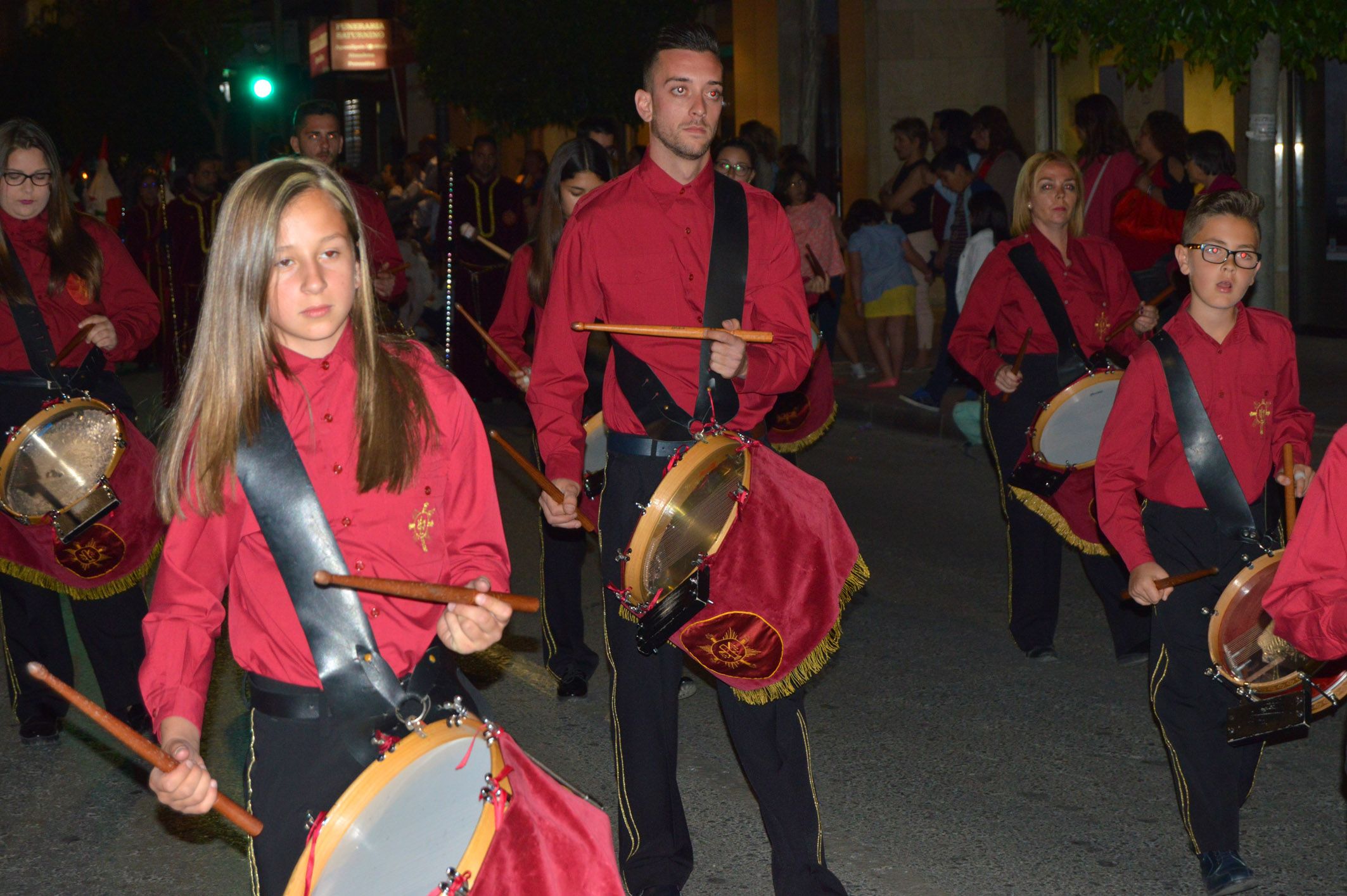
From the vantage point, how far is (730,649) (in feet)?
12.4

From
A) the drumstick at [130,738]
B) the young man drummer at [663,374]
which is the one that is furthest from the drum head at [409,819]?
the young man drummer at [663,374]

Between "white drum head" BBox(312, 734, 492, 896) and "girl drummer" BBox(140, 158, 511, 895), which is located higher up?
"girl drummer" BBox(140, 158, 511, 895)

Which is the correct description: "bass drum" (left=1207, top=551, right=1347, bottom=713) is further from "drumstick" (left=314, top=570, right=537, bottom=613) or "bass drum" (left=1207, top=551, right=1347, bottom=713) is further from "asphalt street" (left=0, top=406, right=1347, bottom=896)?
"drumstick" (left=314, top=570, right=537, bottom=613)

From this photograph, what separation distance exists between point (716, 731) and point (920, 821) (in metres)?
1.12

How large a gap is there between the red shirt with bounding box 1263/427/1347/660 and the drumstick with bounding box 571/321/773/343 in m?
1.27

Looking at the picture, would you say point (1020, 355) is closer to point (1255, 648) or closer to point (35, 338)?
point (1255, 648)

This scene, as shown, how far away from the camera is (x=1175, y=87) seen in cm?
1598

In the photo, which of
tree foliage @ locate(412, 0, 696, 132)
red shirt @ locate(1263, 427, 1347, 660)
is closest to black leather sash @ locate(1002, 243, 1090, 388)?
red shirt @ locate(1263, 427, 1347, 660)

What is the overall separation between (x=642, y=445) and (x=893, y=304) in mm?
9670

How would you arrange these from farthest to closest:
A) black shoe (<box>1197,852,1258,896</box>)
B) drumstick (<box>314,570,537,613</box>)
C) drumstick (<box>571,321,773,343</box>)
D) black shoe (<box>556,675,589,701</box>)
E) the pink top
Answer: the pink top < black shoe (<box>556,675,589,701</box>) < black shoe (<box>1197,852,1258,896</box>) < drumstick (<box>571,321,773,343</box>) < drumstick (<box>314,570,537,613</box>)

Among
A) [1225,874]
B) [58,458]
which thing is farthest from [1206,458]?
[58,458]

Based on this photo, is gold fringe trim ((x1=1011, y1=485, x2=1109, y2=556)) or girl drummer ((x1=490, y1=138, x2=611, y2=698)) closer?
girl drummer ((x1=490, y1=138, x2=611, y2=698))

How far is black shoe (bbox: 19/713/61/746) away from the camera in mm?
5863

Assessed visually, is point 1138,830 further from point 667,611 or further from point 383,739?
point 383,739
